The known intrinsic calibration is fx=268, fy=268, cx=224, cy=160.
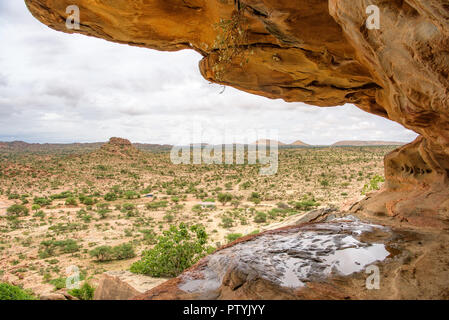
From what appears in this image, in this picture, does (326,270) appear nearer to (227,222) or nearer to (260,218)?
(227,222)

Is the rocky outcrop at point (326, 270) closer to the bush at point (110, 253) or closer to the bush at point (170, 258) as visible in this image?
the bush at point (170, 258)

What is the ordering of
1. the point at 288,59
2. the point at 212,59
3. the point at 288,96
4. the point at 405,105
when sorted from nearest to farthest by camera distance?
the point at 405,105
the point at 288,59
the point at 212,59
the point at 288,96

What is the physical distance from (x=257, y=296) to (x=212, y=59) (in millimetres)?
5483

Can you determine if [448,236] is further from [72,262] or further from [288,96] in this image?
[72,262]

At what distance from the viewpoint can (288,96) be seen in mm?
8031

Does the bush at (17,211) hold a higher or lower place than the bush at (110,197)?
lower

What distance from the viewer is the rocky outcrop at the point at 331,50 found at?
3.09 metres

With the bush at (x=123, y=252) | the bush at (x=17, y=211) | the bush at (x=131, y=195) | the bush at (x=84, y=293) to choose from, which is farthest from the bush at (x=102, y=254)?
the bush at (x=131, y=195)

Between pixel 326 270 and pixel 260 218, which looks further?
pixel 260 218

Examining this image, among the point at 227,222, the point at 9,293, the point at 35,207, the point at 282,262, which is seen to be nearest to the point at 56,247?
the point at 9,293

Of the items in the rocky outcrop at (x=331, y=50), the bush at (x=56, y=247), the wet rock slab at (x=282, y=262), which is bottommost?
the bush at (x=56, y=247)

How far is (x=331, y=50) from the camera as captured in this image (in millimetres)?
5602

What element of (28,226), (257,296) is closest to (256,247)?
(257,296)

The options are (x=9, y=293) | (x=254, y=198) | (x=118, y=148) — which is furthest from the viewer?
(x=118, y=148)
